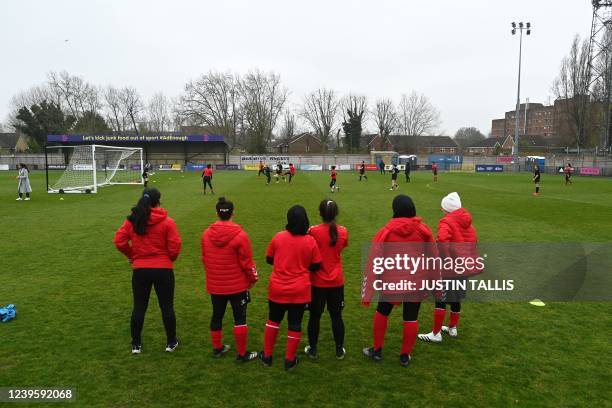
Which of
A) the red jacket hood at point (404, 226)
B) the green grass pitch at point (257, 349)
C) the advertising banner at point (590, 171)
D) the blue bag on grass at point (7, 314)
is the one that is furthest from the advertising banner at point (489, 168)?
the blue bag on grass at point (7, 314)

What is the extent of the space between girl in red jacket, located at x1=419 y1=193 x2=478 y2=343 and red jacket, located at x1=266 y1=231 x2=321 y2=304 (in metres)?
1.56

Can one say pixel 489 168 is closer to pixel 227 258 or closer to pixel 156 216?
pixel 227 258

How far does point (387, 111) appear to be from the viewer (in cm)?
8612

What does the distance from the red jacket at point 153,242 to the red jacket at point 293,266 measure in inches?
46.4

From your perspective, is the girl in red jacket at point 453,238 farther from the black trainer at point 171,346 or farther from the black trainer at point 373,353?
the black trainer at point 171,346

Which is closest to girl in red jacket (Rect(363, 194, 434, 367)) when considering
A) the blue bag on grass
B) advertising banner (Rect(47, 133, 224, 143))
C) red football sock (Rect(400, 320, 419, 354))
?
red football sock (Rect(400, 320, 419, 354))

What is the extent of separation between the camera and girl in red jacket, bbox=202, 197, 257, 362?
13.3 ft

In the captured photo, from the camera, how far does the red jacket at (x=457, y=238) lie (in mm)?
4422

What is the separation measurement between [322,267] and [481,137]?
13310cm

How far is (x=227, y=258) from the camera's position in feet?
13.4

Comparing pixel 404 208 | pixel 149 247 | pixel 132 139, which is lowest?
pixel 149 247

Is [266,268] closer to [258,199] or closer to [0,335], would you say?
[0,335]

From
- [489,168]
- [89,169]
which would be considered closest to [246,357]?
[89,169]

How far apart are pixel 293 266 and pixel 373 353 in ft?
4.71
